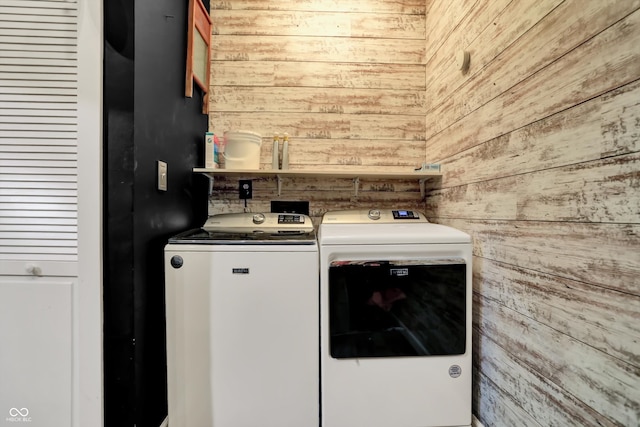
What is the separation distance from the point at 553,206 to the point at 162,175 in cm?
155

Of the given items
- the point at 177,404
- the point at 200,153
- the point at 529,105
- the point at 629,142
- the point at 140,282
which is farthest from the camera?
the point at 200,153

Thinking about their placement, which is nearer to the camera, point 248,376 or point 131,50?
point 131,50

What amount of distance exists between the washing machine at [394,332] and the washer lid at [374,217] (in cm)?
50

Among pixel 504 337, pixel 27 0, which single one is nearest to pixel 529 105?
pixel 504 337

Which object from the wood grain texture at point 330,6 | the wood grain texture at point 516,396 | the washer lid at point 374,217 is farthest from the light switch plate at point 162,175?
the wood grain texture at point 516,396

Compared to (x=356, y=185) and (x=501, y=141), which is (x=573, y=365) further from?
(x=356, y=185)

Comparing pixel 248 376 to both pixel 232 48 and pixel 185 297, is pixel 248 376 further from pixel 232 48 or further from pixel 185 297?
pixel 232 48

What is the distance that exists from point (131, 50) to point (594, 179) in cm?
162

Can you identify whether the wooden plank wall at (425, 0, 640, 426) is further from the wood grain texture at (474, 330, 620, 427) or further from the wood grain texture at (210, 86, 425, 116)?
the wood grain texture at (210, 86, 425, 116)

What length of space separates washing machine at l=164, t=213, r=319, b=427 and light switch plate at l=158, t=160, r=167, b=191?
0.25 metres

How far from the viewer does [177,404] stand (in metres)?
1.22

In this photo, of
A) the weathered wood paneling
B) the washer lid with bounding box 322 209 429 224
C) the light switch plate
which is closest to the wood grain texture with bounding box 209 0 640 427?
the weathered wood paneling

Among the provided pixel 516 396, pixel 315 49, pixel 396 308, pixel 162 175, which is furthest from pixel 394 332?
pixel 315 49

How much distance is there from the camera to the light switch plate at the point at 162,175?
1.25 metres
